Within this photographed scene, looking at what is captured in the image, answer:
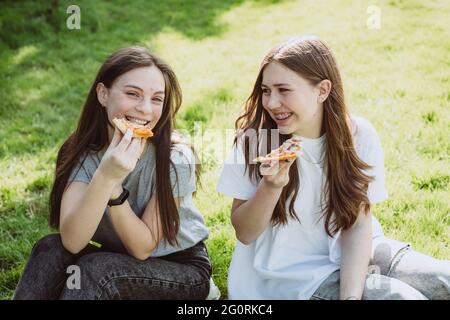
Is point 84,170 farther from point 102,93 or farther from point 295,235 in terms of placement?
point 295,235

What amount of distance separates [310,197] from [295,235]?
175 mm

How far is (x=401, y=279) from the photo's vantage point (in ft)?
7.72

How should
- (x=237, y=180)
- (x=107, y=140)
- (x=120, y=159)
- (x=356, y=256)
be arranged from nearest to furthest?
(x=120, y=159)
(x=356, y=256)
(x=237, y=180)
(x=107, y=140)

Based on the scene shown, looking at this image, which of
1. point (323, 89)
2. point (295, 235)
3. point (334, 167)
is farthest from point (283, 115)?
point (295, 235)

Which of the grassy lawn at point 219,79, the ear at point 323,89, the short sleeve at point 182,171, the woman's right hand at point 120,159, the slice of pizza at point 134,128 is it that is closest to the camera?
the woman's right hand at point 120,159

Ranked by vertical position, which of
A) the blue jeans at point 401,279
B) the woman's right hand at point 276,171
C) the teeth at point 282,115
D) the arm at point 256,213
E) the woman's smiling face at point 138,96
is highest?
the woman's smiling face at point 138,96

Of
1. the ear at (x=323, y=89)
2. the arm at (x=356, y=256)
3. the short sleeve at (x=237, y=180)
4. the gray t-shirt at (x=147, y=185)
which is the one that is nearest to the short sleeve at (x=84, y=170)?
the gray t-shirt at (x=147, y=185)

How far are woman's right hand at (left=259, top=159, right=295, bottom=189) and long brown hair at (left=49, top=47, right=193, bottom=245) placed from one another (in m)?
0.48

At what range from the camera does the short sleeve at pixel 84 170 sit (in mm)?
2438

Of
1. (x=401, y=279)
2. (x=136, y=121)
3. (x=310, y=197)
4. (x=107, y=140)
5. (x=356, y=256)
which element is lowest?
(x=401, y=279)

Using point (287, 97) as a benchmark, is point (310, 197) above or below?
below

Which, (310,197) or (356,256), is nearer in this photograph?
(356,256)

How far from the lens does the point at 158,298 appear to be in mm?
2391

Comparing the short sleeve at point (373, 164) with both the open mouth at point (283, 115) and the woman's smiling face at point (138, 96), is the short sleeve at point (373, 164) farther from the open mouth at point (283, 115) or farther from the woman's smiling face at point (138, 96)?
the woman's smiling face at point (138, 96)
